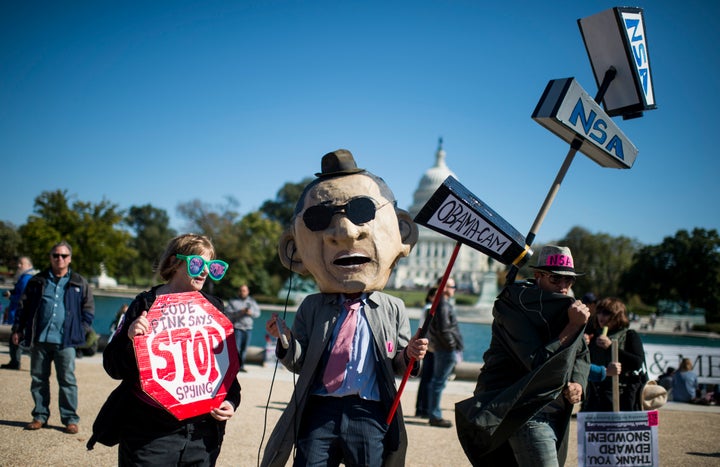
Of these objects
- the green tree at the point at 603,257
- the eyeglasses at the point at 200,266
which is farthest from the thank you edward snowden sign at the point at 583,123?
the green tree at the point at 603,257

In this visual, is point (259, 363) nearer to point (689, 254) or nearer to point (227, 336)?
→ point (227, 336)

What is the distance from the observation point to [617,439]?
14.6 feet

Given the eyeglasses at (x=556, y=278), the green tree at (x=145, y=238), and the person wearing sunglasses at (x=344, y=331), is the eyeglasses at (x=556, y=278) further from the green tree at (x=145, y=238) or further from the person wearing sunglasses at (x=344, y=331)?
the green tree at (x=145, y=238)

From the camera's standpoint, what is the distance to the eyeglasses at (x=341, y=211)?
3791 mm

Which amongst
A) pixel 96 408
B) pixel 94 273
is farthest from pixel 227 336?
pixel 94 273

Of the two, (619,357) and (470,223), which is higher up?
(470,223)

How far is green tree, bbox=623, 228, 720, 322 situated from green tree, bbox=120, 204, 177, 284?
132ft

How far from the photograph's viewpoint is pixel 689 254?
163ft

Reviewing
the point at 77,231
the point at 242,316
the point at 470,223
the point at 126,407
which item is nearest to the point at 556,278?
the point at 470,223

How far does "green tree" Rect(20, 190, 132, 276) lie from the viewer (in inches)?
1230

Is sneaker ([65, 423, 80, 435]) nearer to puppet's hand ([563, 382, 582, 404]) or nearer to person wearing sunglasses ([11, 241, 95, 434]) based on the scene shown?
person wearing sunglasses ([11, 241, 95, 434])

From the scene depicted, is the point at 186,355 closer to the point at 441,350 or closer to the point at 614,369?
the point at 614,369

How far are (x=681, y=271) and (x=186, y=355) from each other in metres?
54.4

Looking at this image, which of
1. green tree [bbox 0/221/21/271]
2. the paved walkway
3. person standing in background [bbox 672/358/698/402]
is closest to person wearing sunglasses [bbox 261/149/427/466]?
the paved walkway
